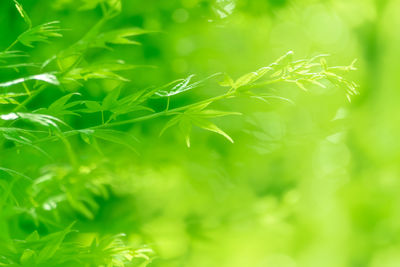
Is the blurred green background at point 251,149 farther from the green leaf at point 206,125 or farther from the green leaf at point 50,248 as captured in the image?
the green leaf at point 50,248

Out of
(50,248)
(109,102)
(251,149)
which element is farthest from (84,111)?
(251,149)

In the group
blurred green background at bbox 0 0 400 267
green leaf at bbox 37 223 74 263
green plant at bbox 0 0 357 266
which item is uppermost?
blurred green background at bbox 0 0 400 267

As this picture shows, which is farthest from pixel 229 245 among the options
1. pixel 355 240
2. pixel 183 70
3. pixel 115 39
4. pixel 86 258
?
pixel 115 39

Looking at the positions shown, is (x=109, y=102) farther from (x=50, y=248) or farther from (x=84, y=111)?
(x=50, y=248)

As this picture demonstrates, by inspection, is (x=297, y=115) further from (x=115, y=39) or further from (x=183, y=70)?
(x=115, y=39)

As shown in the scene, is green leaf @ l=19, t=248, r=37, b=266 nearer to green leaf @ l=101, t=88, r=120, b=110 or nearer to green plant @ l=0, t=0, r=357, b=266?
green plant @ l=0, t=0, r=357, b=266

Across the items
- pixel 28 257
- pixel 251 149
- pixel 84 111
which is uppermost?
pixel 251 149

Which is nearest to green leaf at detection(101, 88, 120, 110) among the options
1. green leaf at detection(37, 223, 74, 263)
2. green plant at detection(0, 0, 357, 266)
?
green plant at detection(0, 0, 357, 266)

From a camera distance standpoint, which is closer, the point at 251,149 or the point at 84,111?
the point at 84,111

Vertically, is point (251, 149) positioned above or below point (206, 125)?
above
